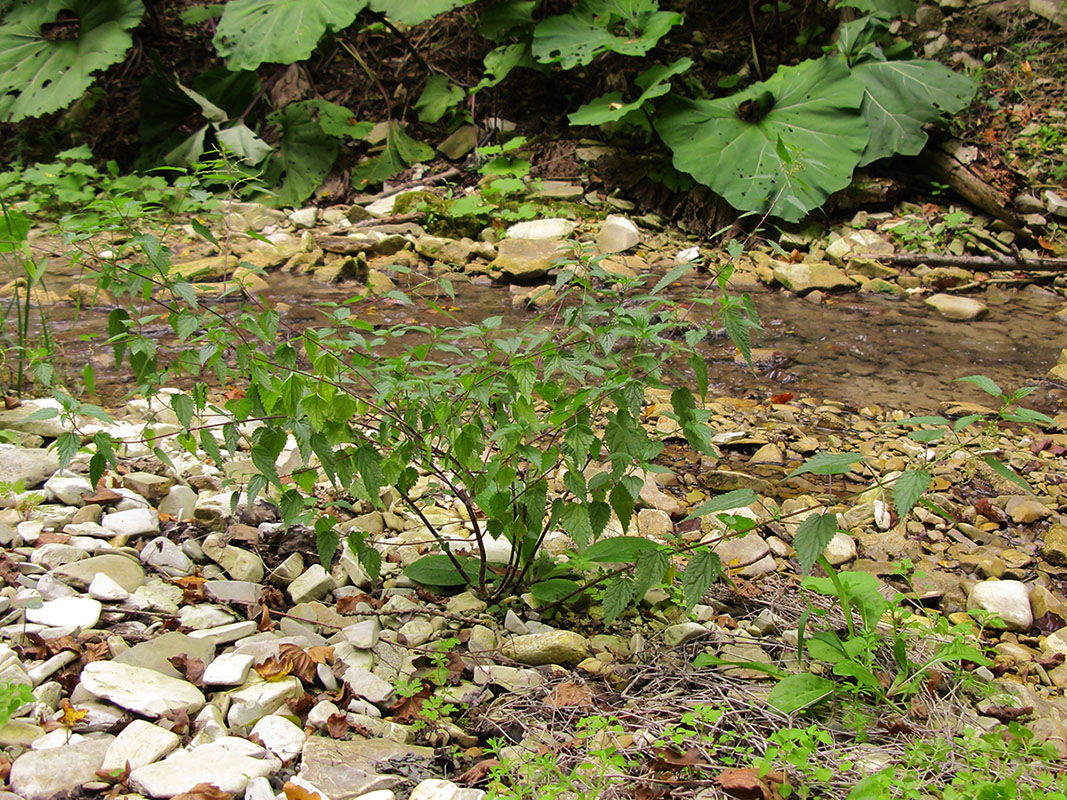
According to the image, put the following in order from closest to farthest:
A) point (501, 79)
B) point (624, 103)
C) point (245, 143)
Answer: point (245, 143) < point (624, 103) < point (501, 79)

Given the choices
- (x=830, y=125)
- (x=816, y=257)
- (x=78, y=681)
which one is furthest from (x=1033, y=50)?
(x=78, y=681)

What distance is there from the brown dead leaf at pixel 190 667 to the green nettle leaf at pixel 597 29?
4.64m

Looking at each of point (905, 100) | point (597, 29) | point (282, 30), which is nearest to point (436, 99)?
point (282, 30)

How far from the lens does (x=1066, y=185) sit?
4898 mm

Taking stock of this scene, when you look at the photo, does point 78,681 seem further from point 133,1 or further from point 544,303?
point 133,1

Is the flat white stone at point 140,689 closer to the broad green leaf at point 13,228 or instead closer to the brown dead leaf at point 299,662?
the brown dead leaf at point 299,662

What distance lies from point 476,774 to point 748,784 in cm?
41

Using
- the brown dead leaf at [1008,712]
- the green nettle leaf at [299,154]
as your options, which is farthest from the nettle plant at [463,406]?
the green nettle leaf at [299,154]

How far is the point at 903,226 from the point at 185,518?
449 cm

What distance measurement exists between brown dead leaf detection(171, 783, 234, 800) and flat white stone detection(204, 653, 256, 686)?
0.84 feet

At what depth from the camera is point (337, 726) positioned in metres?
1.31

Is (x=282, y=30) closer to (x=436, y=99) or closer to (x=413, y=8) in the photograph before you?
(x=413, y=8)

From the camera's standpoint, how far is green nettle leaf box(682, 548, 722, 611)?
132cm

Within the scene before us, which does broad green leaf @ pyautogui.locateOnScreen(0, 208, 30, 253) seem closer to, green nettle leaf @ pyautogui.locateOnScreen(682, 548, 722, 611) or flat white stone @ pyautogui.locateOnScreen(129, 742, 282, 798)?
flat white stone @ pyautogui.locateOnScreen(129, 742, 282, 798)
